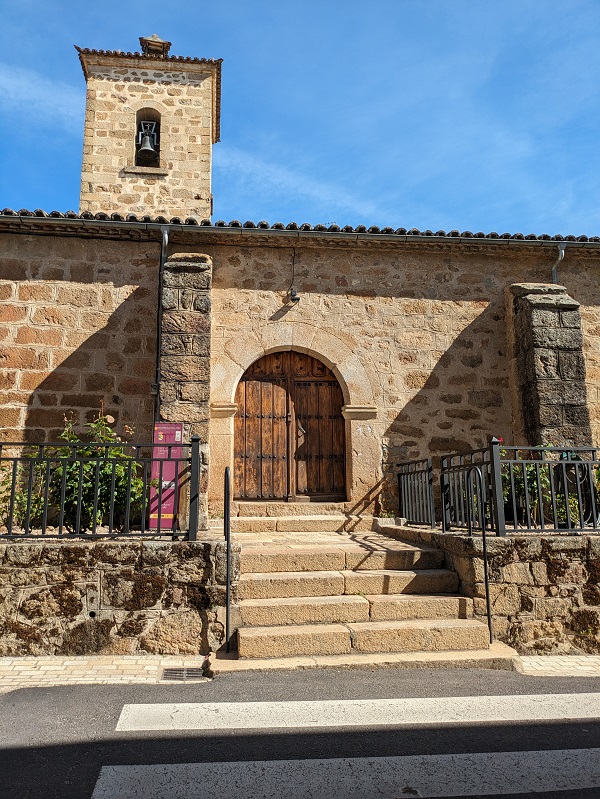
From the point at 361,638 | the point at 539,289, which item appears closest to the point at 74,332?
the point at 361,638

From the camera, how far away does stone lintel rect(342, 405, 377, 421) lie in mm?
7961

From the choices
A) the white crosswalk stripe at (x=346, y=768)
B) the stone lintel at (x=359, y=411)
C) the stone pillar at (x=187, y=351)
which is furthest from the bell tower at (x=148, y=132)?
the white crosswalk stripe at (x=346, y=768)

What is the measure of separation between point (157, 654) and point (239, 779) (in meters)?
2.17

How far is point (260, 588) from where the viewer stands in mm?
5020

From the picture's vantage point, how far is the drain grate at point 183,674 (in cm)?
427

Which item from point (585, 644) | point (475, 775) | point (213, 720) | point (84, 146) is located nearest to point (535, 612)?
point (585, 644)

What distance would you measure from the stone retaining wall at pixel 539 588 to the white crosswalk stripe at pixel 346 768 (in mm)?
1412

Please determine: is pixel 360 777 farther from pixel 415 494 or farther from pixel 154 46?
pixel 154 46

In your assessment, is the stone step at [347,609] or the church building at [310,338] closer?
the stone step at [347,609]

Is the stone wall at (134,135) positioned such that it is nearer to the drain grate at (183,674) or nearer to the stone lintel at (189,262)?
the stone lintel at (189,262)

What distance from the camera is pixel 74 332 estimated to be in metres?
7.71

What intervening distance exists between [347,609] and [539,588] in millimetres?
1728

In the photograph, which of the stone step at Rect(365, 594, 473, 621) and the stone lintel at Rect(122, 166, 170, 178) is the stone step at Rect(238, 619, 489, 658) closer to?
the stone step at Rect(365, 594, 473, 621)

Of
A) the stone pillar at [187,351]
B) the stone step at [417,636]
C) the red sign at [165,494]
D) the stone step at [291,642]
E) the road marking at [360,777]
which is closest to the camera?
the road marking at [360,777]
